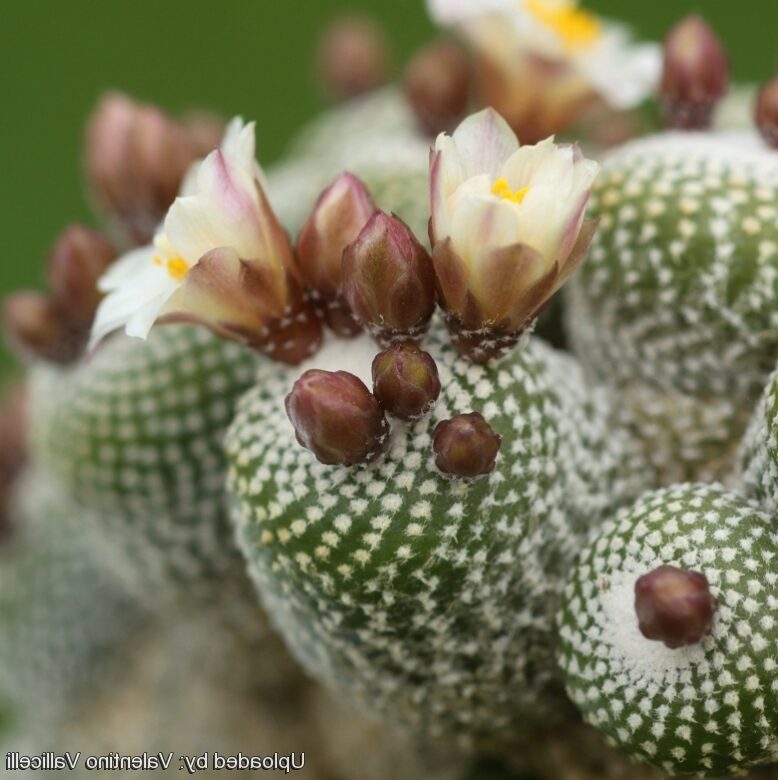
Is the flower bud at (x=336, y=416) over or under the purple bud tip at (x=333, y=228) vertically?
under

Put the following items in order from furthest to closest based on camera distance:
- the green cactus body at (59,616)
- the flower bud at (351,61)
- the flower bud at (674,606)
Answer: the flower bud at (351,61), the green cactus body at (59,616), the flower bud at (674,606)

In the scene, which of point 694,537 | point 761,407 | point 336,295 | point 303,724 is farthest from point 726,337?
point 303,724

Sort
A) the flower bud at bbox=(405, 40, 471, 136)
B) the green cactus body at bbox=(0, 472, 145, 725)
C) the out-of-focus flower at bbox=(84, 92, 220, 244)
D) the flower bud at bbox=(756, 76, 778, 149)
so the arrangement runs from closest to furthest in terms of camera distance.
Answer: the flower bud at bbox=(756, 76, 778, 149) → the out-of-focus flower at bbox=(84, 92, 220, 244) → the flower bud at bbox=(405, 40, 471, 136) → the green cactus body at bbox=(0, 472, 145, 725)

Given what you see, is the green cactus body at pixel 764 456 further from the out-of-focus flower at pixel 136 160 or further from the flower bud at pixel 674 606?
the out-of-focus flower at pixel 136 160

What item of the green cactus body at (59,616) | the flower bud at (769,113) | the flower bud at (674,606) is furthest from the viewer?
the green cactus body at (59,616)

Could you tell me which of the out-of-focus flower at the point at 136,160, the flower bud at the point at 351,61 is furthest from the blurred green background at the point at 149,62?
the out-of-focus flower at the point at 136,160

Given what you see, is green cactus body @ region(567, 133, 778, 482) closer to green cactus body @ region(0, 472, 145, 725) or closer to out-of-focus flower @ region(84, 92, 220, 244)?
out-of-focus flower @ region(84, 92, 220, 244)

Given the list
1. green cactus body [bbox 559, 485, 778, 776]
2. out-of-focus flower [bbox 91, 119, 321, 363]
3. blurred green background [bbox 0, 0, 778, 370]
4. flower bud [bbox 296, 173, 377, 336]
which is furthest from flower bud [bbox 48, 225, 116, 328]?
blurred green background [bbox 0, 0, 778, 370]
